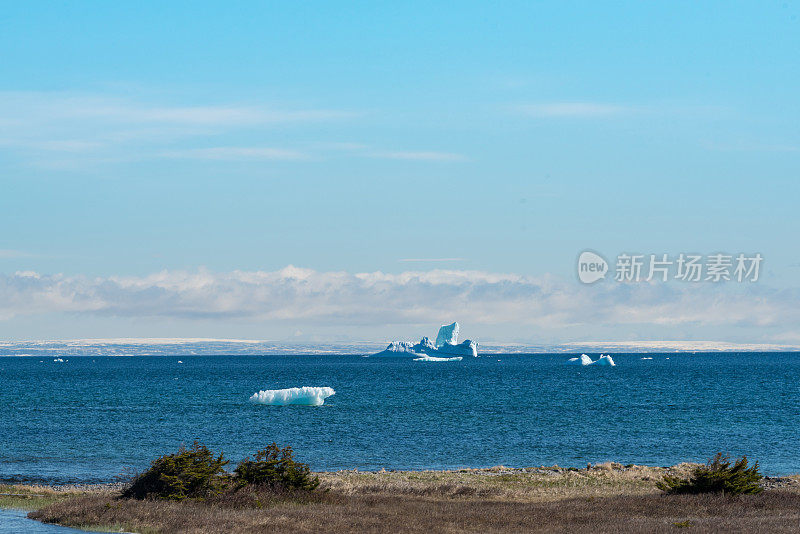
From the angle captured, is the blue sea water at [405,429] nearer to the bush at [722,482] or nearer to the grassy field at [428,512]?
the grassy field at [428,512]

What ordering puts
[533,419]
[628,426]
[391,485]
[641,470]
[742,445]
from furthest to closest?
[533,419] → [628,426] → [742,445] → [641,470] → [391,485]

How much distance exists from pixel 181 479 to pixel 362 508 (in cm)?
607

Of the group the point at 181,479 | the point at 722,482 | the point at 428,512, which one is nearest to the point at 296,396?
the point at 181,479

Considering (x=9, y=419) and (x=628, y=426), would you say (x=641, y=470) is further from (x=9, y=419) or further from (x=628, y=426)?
(x=9, y=419)

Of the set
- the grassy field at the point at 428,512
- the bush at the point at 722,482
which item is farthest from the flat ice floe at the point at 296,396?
the bush at the point at 722,482

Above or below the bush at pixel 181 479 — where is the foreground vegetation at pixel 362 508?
below

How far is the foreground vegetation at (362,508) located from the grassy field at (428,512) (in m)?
0.03

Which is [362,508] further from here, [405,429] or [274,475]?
[405,429]

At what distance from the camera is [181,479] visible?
95.7 ft

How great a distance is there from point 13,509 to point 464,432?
151ft

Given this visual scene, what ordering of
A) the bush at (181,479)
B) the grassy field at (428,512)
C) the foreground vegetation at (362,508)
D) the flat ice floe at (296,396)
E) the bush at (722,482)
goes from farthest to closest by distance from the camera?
the flat ice floe at (296,396) → the bush at (722,482) → the bush at (181,479) → the foreground vegetation at (362,508) → the grassy field at (428,512)

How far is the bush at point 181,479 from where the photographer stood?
1141 inches

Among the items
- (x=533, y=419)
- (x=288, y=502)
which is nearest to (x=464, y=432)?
(x=533, y=419)

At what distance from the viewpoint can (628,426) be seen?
78.1 m
